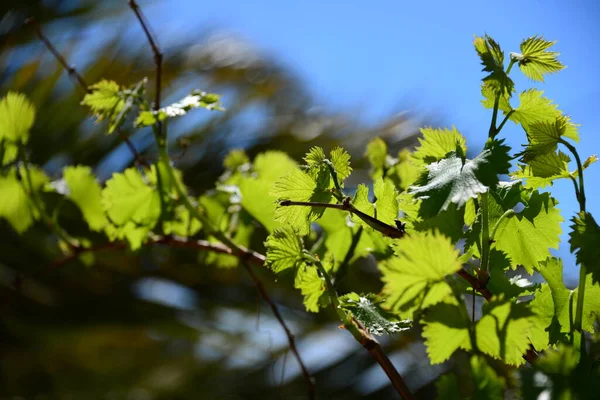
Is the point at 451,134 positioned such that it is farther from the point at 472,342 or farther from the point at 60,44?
the point at 60,44

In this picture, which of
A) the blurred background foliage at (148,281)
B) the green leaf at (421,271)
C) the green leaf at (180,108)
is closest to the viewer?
the green leaf at (421,271)

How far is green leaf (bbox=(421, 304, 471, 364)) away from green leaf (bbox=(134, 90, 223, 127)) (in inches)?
11.8

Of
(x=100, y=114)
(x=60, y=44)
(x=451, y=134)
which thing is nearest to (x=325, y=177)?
(x=451, y=134)

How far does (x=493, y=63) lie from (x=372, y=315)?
0.45 feet

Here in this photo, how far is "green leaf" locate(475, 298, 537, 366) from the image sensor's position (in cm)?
24

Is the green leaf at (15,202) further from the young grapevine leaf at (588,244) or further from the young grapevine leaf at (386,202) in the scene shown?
the young grapevine leaf at (588,244)

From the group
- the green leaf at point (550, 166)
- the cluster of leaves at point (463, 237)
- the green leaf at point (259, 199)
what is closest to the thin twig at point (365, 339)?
the cluster of leaves at point (463, 237)

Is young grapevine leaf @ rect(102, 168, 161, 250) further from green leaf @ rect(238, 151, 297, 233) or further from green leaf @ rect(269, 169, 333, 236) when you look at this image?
green leaf @ rect(269, 169, 333, 236)

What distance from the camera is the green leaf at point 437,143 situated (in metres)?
0.35

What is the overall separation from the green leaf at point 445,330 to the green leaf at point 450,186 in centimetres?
5

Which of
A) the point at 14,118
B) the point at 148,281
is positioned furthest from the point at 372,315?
the point at 148,281

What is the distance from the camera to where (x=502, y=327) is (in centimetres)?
24

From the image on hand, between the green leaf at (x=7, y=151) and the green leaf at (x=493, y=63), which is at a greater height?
the green leaf at (x=493, y=63)

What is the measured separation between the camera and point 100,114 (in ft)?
1.77
